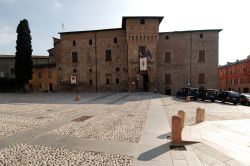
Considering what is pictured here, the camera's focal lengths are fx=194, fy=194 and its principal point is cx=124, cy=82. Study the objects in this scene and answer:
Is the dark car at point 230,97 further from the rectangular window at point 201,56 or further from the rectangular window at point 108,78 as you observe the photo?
the rectangular window at point 108,78

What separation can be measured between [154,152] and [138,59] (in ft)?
94.0

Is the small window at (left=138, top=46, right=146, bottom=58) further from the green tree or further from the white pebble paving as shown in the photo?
the white pebble paving

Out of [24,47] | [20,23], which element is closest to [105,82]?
[24,47]

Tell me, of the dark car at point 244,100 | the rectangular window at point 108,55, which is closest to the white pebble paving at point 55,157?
the dark car at point 244,100

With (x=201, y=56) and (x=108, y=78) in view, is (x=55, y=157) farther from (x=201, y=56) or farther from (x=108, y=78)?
(x=201, y=56)

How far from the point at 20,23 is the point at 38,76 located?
1036 centimetres

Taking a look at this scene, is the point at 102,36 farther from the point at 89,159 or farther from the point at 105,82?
the point at 89,159

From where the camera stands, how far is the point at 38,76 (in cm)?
3891

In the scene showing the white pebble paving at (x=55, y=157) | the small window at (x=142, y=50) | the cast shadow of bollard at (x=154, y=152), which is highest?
the small window at (x=142, y=50)

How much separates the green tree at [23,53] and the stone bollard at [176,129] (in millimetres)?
34242

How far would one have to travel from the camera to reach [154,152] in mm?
5617

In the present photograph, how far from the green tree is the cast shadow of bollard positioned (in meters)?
34.3

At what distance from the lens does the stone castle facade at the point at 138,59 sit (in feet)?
110

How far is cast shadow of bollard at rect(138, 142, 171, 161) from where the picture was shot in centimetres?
517
